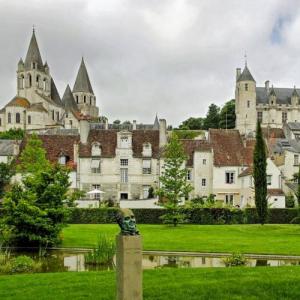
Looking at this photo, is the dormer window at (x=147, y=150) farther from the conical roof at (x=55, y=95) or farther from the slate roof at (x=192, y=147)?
the conical roof at (x=55, y=95)

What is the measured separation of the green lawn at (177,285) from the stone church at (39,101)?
387 feet

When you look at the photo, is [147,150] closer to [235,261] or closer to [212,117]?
[235,261]

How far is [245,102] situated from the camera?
446ft

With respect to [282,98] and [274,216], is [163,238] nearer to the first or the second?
[274,216]

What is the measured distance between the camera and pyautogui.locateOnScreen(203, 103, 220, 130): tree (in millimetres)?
146500

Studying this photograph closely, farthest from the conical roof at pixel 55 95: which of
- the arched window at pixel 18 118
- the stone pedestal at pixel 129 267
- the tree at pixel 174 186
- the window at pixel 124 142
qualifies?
the stone pedestal at pixel 129 267

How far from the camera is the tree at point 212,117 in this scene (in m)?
146

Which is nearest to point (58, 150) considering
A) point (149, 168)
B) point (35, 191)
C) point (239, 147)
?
point (149, 168)

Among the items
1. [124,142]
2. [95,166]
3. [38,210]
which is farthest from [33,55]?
[38,210]

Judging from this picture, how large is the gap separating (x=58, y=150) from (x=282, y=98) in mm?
92991

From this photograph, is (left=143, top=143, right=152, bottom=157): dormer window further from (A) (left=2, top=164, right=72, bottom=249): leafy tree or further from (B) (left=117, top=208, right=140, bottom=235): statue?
(B) (left=117, top=208, right=140, bottom=235): statue

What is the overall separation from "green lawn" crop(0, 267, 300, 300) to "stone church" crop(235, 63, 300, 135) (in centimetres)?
11708

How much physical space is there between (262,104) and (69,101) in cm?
5653

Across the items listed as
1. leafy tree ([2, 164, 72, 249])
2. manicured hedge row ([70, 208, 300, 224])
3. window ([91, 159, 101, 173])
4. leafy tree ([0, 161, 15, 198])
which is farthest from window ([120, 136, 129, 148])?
leafy tree ([2, 164, 72, 249])
